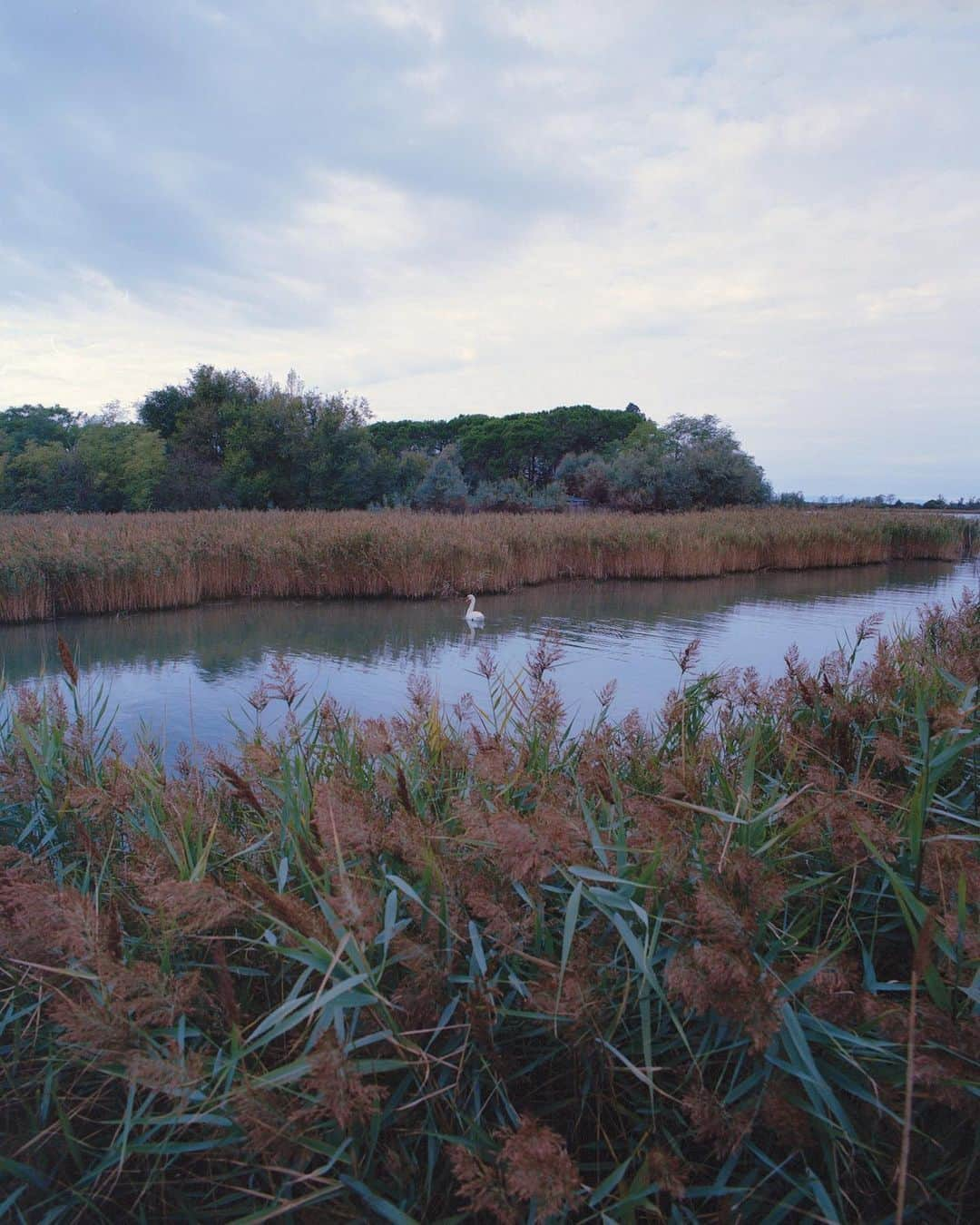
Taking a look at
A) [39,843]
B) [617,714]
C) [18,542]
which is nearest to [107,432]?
[18,542]

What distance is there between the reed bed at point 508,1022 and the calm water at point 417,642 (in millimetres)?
2990

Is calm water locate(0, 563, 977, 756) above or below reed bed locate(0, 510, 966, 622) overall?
below

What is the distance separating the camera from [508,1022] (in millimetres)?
1446

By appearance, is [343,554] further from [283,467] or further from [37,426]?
[37,426]

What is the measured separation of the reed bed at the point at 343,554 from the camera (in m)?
11.0

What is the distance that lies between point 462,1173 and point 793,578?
1703cm

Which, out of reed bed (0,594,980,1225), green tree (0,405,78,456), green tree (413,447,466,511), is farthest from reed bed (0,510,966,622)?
green tree (0,405,78,456)

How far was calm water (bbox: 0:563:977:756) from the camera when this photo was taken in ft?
21.6

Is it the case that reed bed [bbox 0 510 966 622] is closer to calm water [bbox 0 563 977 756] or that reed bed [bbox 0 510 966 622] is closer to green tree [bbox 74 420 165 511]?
calm water [bbox 0 563 977 756]

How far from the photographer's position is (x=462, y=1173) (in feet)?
3.51

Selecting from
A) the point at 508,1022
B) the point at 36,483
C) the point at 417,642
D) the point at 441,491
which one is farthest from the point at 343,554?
the point at 36,483

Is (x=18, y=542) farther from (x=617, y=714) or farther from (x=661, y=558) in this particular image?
(x=661, y=558)

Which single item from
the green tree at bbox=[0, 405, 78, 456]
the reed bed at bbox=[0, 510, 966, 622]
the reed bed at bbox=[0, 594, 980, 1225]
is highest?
the green tree at bbox=[0, 405, 78, 456]

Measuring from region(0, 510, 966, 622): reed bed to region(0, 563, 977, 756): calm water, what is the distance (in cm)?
43
